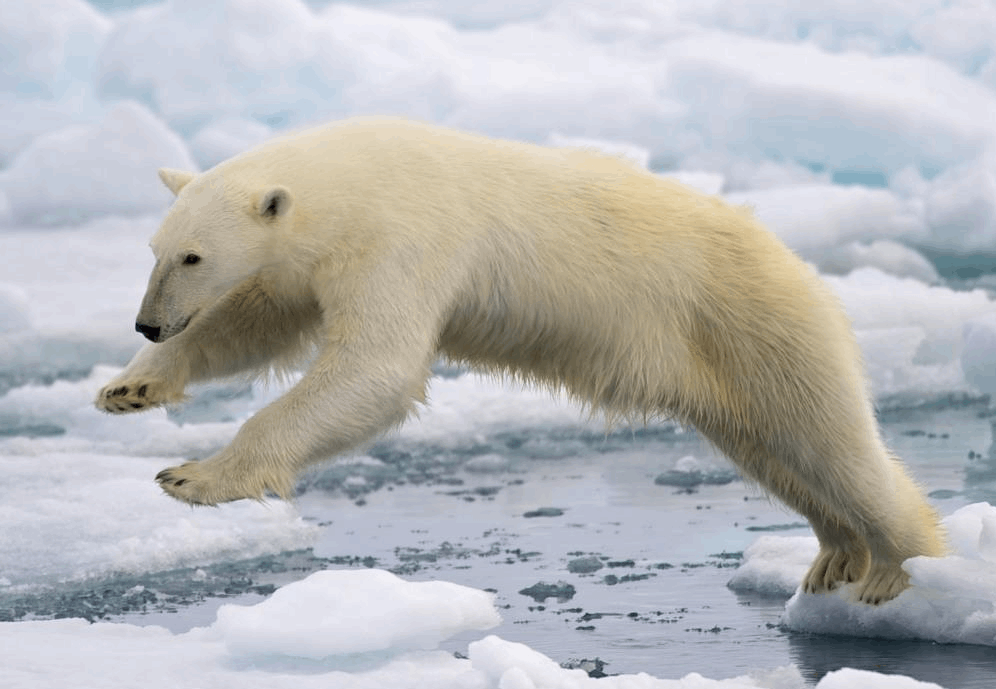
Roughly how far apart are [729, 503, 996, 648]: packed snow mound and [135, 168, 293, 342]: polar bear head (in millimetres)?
2231

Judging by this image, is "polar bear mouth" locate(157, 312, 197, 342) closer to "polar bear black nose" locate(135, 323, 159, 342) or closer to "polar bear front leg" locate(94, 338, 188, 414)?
"polar bear black nose" locate(135, 323, 159, 342)

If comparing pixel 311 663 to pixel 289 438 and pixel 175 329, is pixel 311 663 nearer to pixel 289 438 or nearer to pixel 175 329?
pixel 289 438

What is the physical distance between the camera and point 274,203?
13.3 ft

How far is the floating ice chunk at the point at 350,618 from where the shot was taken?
4.07 m

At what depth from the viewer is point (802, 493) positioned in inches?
191

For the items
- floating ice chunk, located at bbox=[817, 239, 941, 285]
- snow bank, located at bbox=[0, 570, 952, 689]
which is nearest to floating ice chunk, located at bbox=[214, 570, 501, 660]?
snow bank, located at bbox=[0, 570, 952, 689]

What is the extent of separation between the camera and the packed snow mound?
184 inches

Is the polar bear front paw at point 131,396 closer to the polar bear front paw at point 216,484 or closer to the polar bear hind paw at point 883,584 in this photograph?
the polar bear front paw at point 216,484

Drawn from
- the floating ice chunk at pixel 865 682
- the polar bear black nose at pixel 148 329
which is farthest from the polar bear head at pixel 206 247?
the floating ice chunk at pixel 865 682

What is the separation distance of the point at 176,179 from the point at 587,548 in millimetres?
2800

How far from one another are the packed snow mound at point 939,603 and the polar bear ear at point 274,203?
7.41 feet

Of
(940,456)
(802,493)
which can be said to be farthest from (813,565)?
(940,456)

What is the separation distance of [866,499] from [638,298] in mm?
1054

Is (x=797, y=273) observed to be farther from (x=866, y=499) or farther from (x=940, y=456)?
(x=940, y=456)
